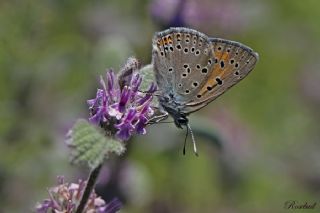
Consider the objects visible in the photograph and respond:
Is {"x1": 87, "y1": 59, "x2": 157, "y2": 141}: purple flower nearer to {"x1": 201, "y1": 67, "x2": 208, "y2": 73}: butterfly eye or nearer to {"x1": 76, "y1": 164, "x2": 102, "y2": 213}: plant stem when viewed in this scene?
{"x1": 76, "y1": 164, "x2": 102, "y2": 213}: plant stem

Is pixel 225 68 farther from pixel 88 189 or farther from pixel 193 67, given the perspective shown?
pixel 88 189

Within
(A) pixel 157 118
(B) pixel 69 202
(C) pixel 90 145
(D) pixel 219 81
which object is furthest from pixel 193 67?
(B) pixel 69 202

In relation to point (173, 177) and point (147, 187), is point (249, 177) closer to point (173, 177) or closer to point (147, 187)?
point (173, 177)

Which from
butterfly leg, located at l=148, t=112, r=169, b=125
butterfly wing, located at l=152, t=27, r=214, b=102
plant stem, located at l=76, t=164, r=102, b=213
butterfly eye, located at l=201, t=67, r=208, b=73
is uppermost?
butterfly wing, located at l=152, t=27, r=214, b=102

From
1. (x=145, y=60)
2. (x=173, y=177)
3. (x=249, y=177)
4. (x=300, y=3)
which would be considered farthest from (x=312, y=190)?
(x=300, y=3)

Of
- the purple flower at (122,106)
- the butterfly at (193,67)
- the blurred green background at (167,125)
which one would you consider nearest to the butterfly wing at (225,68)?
the butterfly at (193,67)

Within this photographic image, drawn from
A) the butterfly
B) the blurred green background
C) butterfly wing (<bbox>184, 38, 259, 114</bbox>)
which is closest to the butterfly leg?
the butterfly

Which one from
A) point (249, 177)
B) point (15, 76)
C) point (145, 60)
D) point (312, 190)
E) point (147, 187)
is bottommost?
point (312, 190)

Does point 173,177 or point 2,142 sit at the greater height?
point 2,142
